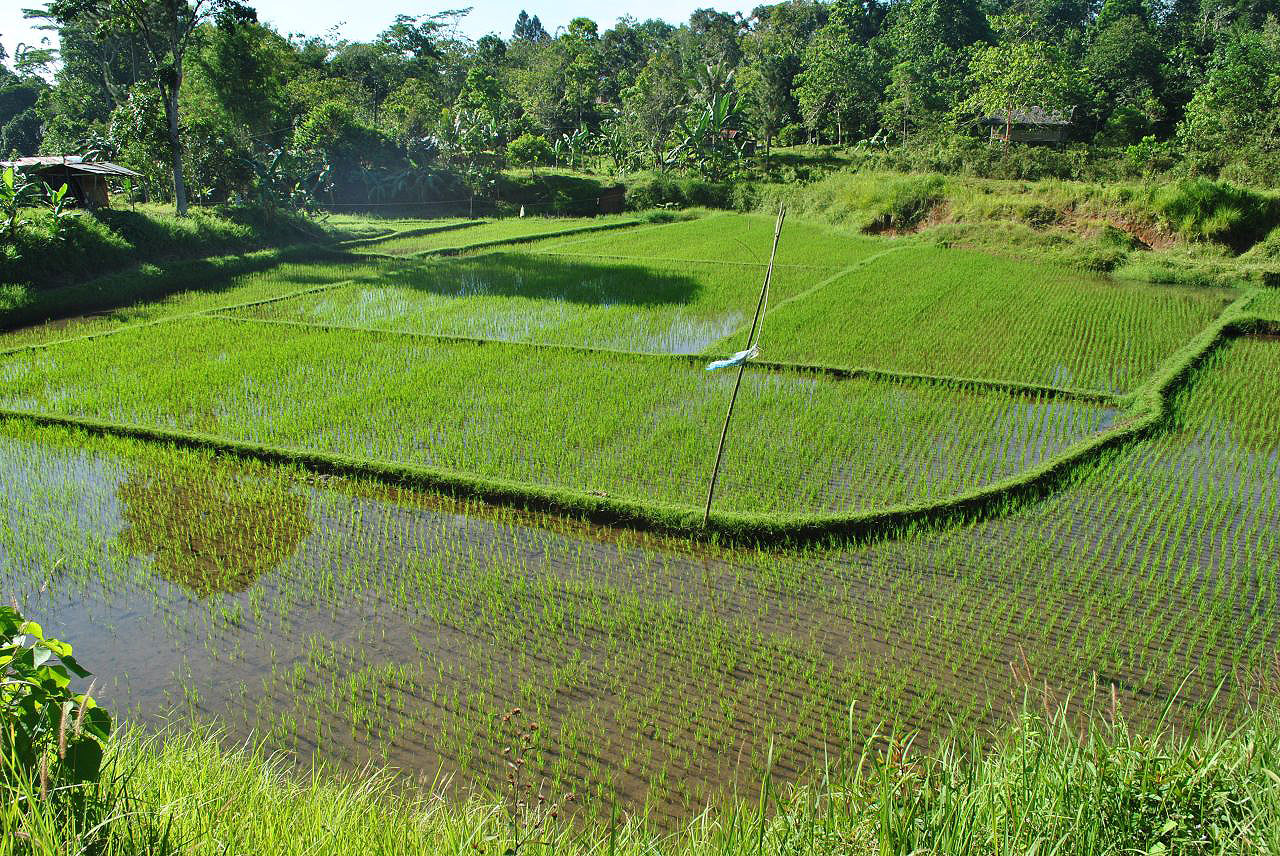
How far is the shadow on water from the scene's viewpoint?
12977 mm

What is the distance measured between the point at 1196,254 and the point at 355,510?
50.0ft

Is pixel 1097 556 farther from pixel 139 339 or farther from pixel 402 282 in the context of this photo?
pixel 402 282

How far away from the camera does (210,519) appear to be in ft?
19.1

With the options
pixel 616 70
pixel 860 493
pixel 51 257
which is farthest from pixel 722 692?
pixel 616 70

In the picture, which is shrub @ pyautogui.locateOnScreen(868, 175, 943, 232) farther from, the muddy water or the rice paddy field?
the muddy water

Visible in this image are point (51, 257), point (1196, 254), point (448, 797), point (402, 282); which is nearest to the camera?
point (448, 797)

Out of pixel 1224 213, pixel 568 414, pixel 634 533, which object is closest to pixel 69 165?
pixel 568 414

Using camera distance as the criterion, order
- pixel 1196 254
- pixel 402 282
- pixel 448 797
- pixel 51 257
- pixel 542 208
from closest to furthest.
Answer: pixel 448 797, pixel 51 257, pixel 402 282, pixel 1196 254, pixel 542 208

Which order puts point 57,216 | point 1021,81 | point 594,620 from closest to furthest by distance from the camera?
point 594,620
point 57,216
point 1021,81

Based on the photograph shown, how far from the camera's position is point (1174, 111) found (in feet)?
94.4

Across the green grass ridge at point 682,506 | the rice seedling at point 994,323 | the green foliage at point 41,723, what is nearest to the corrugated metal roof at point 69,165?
the green grass ridge at point 682,506

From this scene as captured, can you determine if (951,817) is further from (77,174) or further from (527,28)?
(527,28)

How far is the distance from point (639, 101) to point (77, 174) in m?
16.9

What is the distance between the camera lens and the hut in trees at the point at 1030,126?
27.6 m
